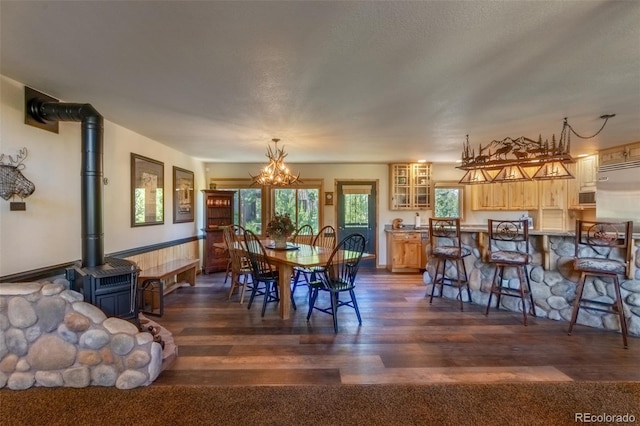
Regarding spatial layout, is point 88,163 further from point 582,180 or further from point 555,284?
point 582,180

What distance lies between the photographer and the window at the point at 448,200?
6719 millimetres

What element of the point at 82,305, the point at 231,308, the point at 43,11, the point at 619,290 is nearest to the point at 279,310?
the point at 231,308

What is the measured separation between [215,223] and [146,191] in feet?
6.52

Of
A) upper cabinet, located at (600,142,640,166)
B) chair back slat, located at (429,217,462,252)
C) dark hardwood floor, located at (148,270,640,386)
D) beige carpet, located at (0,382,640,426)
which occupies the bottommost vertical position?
beige carpet, located at (0,382,640,426)

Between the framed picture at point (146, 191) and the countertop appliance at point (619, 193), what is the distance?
6.67 metres

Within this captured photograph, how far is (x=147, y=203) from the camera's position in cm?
429

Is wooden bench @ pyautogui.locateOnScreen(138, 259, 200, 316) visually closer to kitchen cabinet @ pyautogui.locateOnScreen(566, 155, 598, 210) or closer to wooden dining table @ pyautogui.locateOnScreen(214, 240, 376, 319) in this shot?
wooden dining table @ pyautogui.locateOnScreen(214, 240, 376, 319)

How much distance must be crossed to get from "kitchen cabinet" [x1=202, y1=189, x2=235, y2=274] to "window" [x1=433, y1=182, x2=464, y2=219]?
440cm

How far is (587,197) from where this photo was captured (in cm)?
536

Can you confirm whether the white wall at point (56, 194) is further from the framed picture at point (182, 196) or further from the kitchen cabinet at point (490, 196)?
the kitchen cabinet at point (490, 196)

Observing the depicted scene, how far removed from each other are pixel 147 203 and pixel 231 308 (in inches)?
75.5

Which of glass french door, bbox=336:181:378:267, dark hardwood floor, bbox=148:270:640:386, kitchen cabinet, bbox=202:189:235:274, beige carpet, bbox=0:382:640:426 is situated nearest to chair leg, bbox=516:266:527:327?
dark hardwood floor, bbox=148:270:640:386

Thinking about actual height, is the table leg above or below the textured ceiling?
below

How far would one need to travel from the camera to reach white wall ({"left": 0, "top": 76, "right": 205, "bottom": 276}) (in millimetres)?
2383
